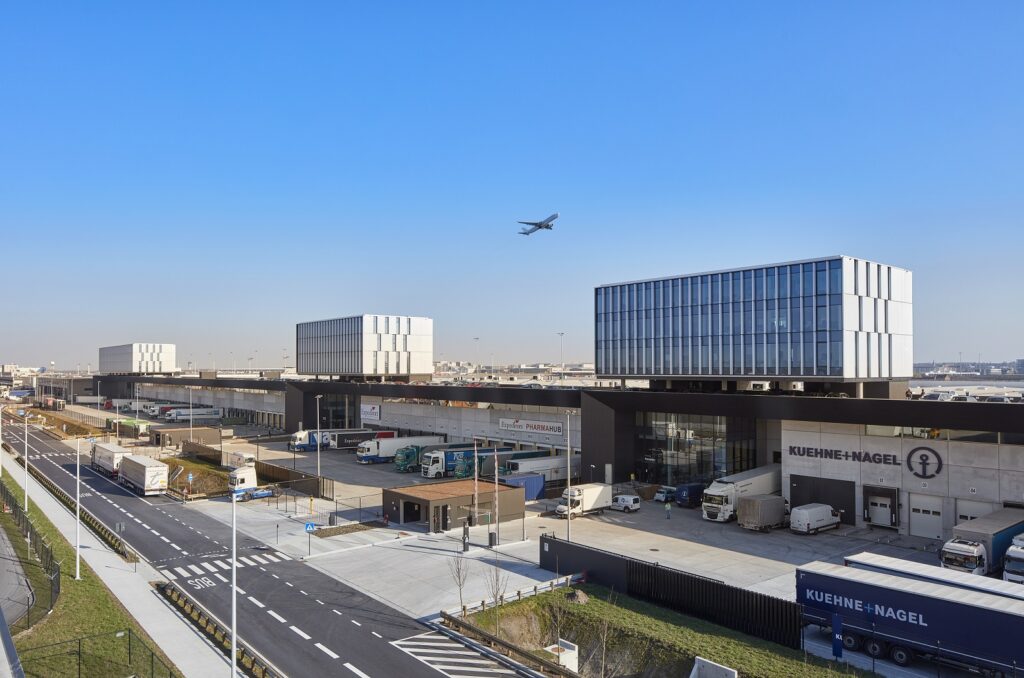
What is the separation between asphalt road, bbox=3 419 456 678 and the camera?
1036 inches

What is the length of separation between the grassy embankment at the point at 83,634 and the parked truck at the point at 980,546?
3746cm

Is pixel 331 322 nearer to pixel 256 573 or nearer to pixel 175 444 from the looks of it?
pixel 175 444

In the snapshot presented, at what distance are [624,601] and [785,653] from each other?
8.22 meters

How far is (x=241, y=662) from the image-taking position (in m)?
25.2

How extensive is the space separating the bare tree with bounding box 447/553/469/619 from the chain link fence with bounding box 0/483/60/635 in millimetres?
17949

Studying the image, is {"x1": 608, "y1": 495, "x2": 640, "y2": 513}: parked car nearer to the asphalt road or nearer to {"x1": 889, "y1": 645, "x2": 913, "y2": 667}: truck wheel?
the asphalt road

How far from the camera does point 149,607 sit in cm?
3172

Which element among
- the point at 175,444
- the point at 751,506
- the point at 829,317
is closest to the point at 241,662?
the point at 751,506

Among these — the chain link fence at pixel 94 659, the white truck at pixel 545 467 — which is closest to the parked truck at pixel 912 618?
the chain link fence at pixel 94 659

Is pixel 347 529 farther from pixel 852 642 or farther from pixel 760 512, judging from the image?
pixel 852 642

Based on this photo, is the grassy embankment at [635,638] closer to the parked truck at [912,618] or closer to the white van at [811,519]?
the parked truck at [912,618]

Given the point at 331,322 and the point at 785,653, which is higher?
the point at 331,322

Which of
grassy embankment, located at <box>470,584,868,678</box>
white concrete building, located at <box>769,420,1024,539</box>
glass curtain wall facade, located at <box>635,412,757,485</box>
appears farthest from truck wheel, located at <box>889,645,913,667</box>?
glass curtain wall facade, located at <box>635,412,757,485</box>

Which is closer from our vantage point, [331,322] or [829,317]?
[829,317]
